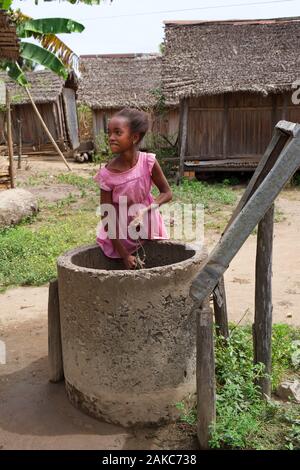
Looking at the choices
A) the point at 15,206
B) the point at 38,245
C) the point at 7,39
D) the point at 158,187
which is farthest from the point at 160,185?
the point at 15,206

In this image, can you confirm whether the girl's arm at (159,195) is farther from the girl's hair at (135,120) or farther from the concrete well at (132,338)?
the concrete well at (132,338)

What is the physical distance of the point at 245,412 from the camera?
9.50 feet

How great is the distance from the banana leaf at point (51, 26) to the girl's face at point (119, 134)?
8.30m

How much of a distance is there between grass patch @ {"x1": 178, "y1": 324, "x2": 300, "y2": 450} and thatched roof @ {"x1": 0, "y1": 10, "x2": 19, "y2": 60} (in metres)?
5.45

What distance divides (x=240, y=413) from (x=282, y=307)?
228 cm

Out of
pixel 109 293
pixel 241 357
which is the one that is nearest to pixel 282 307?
pixel 241 357

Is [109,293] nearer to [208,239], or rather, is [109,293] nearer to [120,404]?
[120,404]

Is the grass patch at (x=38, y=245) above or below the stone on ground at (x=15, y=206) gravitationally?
below

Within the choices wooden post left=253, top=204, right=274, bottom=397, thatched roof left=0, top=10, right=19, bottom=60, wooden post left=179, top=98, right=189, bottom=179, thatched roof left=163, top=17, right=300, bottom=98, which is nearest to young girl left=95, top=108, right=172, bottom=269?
wooden post left=253, top=204, right=274, bottom=397

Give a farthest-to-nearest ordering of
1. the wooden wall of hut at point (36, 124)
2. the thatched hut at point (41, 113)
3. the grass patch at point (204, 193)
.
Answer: the wooden wall of hut at point (36, 124)
the thatched hut at point (41, 113)
the grass patch at point (204, 193)

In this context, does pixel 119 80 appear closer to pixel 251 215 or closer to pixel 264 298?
pixel 264 298

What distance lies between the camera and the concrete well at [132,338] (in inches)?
115

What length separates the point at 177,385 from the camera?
120 inches

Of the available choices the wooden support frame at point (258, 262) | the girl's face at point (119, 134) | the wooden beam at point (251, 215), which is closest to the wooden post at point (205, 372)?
the wooden support frame at point (258, 262)
